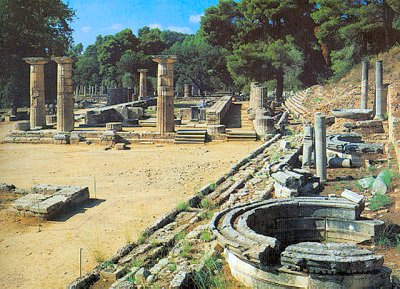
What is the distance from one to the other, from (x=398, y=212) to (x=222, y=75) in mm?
45704

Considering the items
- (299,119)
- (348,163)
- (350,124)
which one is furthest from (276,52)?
(348,163)

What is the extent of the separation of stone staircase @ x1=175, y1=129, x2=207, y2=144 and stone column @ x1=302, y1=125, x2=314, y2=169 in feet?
27.8

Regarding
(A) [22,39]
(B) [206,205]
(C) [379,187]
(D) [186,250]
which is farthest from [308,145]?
(A) [22,39]

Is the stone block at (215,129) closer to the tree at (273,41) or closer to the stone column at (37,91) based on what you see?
the stone column at (37,91)

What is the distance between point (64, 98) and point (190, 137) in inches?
288

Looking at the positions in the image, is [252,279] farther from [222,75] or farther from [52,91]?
[222,75]

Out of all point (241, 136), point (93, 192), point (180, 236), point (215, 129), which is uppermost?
point (215, 129)

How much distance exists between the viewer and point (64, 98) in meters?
24.0

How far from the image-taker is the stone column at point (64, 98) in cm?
2381

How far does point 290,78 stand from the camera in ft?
139

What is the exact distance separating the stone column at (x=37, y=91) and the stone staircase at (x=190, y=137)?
8.40 metres

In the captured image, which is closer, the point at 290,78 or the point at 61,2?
the point at 61,2

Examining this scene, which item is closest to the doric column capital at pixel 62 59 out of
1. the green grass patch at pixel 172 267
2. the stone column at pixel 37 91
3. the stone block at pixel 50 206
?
the stone column at pixel 37 91

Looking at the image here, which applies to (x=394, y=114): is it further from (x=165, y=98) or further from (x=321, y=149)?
(x=165, y=98)
